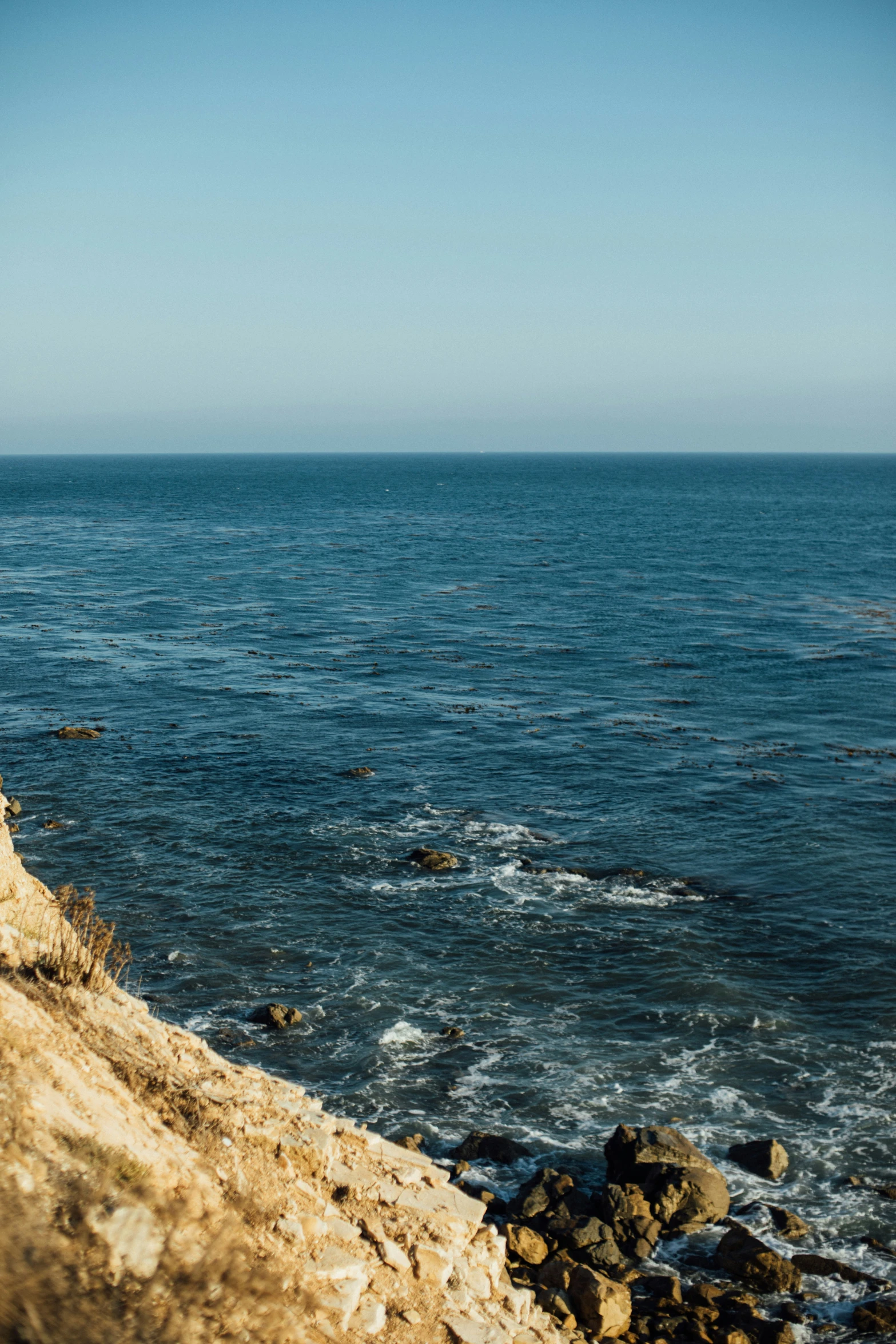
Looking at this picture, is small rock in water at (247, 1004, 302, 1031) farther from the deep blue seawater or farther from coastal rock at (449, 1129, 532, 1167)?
coastal rock at (449, 1129, 532, 1167)

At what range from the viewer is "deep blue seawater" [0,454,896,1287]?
23469mm

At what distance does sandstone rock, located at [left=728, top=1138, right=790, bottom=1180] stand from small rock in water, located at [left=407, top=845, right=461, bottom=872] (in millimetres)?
14453

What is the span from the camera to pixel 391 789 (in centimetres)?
4091

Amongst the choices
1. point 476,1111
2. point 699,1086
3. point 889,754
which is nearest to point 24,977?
point 476,1111

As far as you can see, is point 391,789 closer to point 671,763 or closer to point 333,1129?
point 671,763

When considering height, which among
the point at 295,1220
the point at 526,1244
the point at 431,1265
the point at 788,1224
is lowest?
the point at 788,1224

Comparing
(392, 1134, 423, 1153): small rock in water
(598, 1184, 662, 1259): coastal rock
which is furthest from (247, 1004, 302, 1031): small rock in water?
(598, 1184, 662, 1259): coastal rock

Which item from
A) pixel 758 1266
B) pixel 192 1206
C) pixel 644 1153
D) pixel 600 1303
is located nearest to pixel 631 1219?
pixel 644 1153

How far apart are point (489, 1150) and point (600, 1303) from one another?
16.5 ft

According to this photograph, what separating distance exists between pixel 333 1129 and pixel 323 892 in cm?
1757

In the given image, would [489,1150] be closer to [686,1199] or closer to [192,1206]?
[686,1199]

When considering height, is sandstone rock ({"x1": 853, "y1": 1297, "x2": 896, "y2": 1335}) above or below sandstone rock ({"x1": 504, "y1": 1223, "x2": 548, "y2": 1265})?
below

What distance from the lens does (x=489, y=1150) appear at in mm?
20656

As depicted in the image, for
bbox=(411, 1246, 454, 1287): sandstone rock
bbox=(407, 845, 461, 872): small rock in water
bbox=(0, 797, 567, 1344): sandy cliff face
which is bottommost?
bbox=(407, 845, 461, 872): small rock in water
